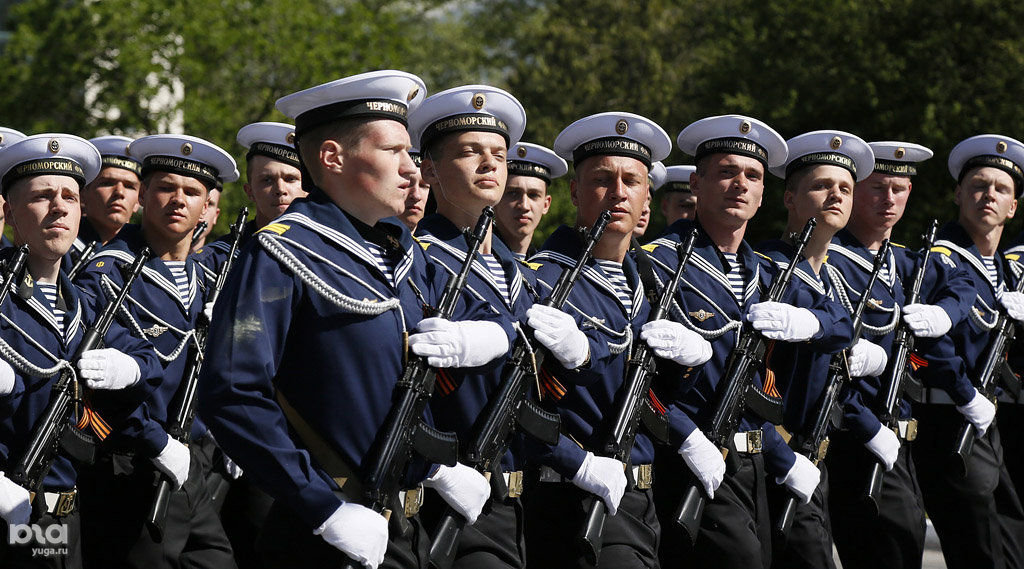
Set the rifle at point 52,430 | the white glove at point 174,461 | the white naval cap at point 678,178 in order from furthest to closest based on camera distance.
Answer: the white naval cap at point 678,178, the white glove at point 174,461, the rifle at point 52,430

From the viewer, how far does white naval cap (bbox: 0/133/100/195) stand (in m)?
5.75

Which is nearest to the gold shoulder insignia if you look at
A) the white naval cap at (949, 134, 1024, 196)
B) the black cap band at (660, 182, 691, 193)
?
the white naval cap at (949, 134, 1024, 196)

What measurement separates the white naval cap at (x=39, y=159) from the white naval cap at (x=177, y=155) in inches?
33.5

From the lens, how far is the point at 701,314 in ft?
19.8

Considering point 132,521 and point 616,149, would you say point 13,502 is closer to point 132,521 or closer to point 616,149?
point 132,521

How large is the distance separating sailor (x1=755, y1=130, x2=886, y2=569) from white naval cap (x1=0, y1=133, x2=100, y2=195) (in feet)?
10.8

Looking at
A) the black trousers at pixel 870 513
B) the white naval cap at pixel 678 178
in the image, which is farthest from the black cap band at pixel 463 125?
the white naval cap at pixel 678 178

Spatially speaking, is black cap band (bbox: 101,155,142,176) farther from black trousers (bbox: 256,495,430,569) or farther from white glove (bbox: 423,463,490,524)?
black trousers (bbox: 256,495,430,569)

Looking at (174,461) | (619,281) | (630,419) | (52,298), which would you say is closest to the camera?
(630,419)

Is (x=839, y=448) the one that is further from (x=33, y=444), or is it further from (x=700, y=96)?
(x=700, y=96)

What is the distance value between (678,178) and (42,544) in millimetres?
5315

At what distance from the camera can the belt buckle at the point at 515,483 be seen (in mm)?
4934

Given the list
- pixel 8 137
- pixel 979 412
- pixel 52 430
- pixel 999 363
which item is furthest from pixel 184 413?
pixel 999 363

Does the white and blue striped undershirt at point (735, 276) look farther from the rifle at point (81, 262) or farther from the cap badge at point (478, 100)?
the rifle at point (81, 262)
